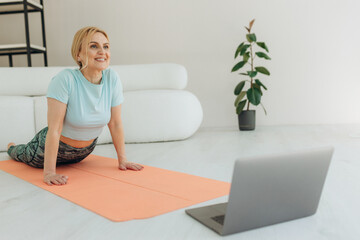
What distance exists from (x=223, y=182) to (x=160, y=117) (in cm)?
140

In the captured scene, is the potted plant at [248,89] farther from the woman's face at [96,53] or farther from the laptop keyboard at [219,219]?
the laptop keyboard at [219,219]

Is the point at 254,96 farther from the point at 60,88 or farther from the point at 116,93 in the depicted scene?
the point at 60,88

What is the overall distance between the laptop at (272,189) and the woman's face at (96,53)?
0.88 metres

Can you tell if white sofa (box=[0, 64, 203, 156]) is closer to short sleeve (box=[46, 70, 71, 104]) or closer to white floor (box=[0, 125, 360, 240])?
white floor (box=[0, 125, 360, 240])

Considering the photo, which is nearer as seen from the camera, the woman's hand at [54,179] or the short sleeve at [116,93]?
the woman's hand at [54,179]

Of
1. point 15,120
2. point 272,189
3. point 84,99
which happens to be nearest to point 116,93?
point 84,99

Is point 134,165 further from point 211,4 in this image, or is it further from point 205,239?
point 211,4

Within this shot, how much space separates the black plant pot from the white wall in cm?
35

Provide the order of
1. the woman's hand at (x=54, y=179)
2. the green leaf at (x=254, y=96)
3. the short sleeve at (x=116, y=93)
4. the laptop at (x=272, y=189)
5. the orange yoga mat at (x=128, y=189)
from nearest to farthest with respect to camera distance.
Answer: the laptop at (x=272, y=189), the orange yoga mat at (x=128, y=189), the woman's hand at (x=54, y=179), the short sleeve at (x=116, y=93), the green leaf at (x=254, y=96)

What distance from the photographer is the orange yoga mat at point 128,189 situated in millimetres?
1230

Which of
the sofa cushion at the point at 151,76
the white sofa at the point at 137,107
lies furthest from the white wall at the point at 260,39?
the white sofa at the point at 137,107

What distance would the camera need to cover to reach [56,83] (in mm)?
1605

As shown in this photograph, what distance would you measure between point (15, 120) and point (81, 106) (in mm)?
1226

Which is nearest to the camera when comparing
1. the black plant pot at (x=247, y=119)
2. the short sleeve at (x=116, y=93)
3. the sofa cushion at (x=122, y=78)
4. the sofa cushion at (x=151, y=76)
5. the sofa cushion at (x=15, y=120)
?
the short sleeve at (x=116, y=93)
